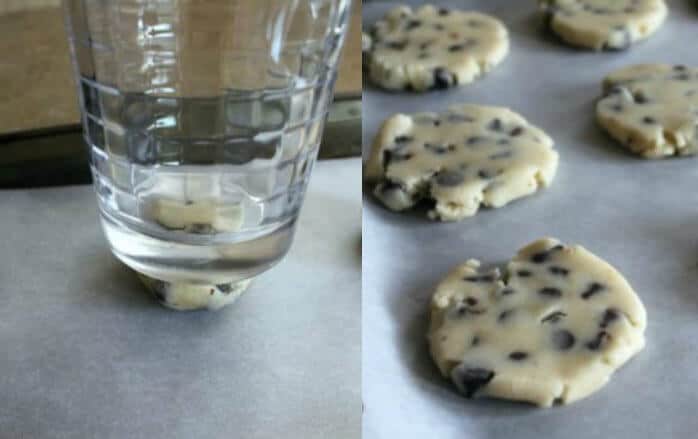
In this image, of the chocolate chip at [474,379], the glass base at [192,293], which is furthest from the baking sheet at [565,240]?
the glass base at [192,293]

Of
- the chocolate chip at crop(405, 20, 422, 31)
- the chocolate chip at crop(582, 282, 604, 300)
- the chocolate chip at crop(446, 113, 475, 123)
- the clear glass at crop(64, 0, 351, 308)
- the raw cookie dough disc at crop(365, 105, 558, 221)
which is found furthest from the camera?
the chocolate chip at crop(405, 20, 422, 31)

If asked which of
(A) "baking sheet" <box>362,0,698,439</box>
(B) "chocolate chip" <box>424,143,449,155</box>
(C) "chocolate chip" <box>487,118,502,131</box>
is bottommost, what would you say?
(A) "baking sheet" <box>362,0,698,439</box>

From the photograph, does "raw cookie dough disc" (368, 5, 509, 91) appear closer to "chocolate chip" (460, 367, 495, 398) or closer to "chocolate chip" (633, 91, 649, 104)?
"chocolate chip" (633, 91, 649, 104)

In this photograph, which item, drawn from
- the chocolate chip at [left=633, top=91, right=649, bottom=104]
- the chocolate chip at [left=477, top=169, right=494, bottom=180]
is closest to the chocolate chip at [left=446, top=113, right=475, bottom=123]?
the chocolate chip at [left=477, top=169, right=494, bottom=180]

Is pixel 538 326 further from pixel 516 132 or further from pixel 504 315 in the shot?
pixel 516 132

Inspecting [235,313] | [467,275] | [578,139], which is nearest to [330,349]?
[235,313]

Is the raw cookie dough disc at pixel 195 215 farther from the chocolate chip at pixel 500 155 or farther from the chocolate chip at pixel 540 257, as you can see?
the chocolate chip at pixel 500 155

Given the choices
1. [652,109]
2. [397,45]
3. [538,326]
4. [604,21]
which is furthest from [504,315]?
[604,21]
